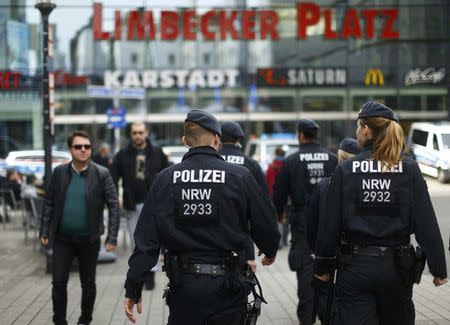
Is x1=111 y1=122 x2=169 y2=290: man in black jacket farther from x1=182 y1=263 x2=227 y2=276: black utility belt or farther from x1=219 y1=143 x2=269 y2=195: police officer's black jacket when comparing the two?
x1=182 y1=263 x2=227 y2=276: black utility belt

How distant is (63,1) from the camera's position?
3212 cm

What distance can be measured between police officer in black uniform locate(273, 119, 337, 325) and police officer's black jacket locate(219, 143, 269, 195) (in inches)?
8.5

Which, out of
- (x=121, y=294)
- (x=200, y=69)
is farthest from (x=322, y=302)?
(x=200, y=69)

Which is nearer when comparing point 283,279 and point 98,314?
point 98,314

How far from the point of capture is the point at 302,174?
24.8ft

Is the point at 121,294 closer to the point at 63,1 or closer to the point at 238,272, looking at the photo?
the point at 238,272

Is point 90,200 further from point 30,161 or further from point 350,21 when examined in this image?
point 350,21

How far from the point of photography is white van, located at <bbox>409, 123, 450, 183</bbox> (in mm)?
7164

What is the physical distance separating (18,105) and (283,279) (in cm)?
2336

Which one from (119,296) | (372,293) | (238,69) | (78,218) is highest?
(238,69)

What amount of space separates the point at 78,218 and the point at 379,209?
10.4 feet

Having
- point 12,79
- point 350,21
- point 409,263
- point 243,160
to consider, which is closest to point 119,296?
point 243,160

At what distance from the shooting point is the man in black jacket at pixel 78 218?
696 cm

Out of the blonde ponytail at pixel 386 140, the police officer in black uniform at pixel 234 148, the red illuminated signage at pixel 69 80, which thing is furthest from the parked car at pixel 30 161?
the blonde ponytail at pixel 386 140
